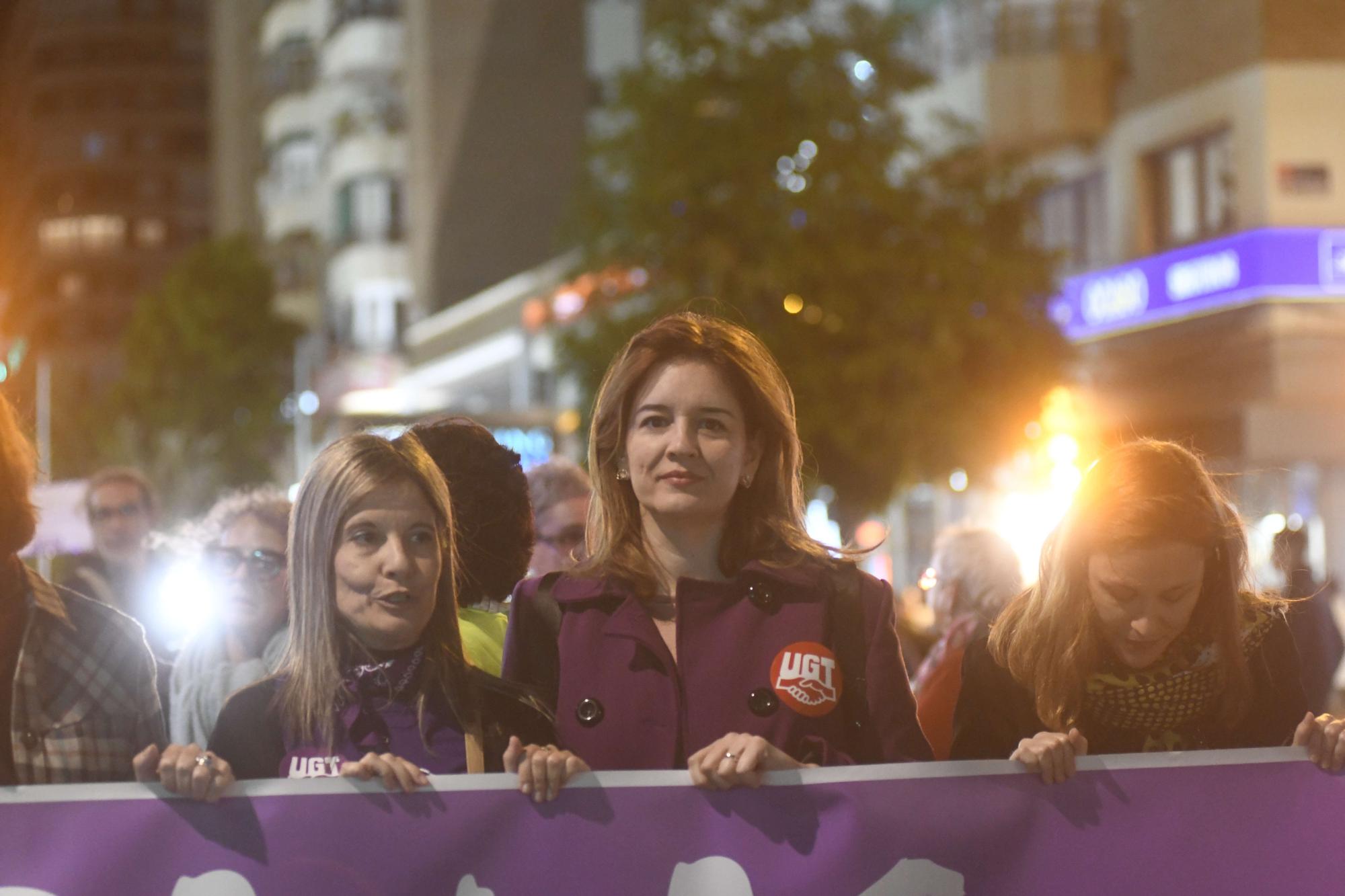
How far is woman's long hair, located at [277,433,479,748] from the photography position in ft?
12.1

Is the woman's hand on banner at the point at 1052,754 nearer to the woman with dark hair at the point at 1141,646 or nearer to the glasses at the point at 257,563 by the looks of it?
the woman with dark hair at the point at 1141,646

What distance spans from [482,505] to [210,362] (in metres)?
57.1

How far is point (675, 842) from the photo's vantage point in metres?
3.62

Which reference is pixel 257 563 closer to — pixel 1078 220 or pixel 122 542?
pixel 122 542

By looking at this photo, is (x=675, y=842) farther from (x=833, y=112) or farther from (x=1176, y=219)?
(x=1176, y=219)

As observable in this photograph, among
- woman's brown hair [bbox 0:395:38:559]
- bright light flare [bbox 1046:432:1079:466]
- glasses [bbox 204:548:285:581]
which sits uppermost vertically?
bright light flare [bbox 1046:432:1079:466]

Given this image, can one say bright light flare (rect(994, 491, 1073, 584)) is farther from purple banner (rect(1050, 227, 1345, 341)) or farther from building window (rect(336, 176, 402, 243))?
building window (rect(336, 176, 402, 243))

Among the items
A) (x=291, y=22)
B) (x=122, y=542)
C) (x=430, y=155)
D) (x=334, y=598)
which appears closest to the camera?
(x=334, y=598)

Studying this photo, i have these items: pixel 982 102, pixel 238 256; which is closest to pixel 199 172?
pixel 238 256

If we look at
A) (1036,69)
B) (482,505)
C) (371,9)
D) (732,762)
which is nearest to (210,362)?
(371,9)

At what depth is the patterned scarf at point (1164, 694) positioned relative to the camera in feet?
12.9

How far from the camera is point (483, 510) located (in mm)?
4758

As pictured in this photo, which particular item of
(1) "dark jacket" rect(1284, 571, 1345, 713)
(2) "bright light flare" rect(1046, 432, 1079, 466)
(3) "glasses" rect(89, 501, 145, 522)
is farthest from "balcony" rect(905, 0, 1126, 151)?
(3) "glasses" rect(89, 501, 145, 522)

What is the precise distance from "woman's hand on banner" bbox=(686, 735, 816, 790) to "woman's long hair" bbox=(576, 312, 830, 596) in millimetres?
451
